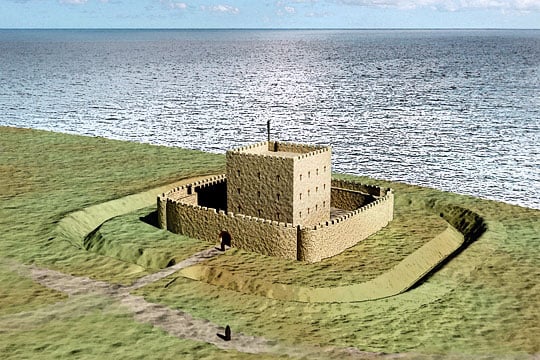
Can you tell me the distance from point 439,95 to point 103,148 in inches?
4222

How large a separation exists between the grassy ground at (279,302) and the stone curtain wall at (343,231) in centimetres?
105

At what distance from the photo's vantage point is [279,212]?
52719 mm

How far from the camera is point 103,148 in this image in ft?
318

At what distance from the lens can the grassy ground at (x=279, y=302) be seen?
37781 mm

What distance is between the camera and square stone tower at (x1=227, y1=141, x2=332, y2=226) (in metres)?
51.7

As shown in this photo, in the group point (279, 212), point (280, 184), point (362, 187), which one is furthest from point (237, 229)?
point (362, 187)

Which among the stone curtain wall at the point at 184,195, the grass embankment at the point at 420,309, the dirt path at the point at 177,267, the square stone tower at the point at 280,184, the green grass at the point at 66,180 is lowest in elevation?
the grass embankment at the point at 420,309

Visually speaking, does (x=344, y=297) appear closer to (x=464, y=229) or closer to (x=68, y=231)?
(x=464, y=229)

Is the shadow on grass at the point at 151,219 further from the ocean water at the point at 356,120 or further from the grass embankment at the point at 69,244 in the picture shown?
the ocean water at the point at 356,120

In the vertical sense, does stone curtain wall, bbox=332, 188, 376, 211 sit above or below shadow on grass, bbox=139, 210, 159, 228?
above

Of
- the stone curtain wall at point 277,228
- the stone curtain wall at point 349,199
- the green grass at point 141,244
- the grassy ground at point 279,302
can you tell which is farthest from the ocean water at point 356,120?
the green grass at point 141,244

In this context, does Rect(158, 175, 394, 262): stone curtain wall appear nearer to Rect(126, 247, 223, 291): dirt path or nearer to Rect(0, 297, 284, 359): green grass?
Rect(126, 247, 223, 291): dirt path

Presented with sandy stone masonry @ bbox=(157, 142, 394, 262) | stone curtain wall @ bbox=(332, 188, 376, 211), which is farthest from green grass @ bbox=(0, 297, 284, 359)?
stone curtain wall @ bbox=(332, 188, 376, 211)

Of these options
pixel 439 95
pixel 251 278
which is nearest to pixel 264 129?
pixel 439 95
